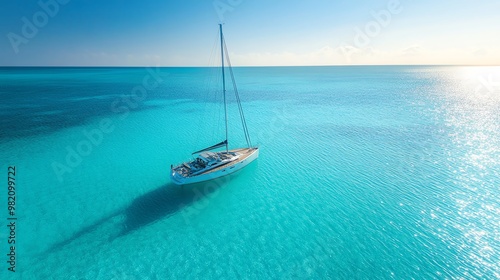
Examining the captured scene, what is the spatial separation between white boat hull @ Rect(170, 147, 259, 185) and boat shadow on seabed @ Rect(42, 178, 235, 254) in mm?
1025

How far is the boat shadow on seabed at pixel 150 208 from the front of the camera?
60.3 feet

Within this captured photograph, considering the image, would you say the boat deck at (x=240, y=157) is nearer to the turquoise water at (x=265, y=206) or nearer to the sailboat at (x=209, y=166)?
the sailboat at (x=209, y=166)

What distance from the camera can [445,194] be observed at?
74.1 ft

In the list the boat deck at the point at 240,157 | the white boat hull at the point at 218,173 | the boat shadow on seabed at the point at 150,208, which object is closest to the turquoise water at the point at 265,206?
the boat shadow on seabed at the point at 150,208

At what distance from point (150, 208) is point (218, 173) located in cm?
734

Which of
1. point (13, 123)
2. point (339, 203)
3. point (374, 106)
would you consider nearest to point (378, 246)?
point (339, 203)

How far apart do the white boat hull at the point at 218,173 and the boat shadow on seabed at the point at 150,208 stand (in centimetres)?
102

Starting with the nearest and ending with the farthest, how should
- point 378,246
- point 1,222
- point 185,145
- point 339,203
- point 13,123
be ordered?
point 378,246
point 1,222
point 339,203
point 185,145
point 13,123

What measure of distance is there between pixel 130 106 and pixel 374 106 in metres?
68.5

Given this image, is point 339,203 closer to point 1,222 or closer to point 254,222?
point 254,222

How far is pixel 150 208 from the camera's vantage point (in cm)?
2116

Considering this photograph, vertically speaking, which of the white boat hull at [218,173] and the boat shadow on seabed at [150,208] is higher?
the white boat hull at [218,173]

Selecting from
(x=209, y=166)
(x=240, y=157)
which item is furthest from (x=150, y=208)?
(x=240, y=157)

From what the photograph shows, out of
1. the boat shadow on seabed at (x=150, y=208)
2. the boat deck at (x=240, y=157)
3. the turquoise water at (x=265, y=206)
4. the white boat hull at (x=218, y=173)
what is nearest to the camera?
the turquoise water at (x=265, y=206)
